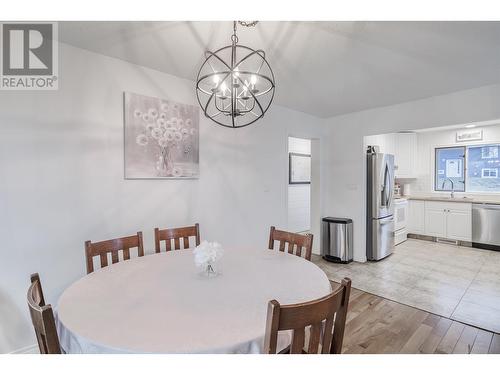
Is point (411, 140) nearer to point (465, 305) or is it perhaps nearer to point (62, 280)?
point (465, 305)

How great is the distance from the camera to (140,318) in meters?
1.07

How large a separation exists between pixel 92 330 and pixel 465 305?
3349 mm

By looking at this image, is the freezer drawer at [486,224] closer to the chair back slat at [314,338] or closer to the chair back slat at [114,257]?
the chair back slat at [314,338]

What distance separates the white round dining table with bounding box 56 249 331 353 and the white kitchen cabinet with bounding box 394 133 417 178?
176 inches

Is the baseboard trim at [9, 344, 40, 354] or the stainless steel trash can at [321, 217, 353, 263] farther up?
the stainless steel trash can at [321, 217, 353, 263]

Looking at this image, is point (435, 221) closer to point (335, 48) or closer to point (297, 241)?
point (297, 241)

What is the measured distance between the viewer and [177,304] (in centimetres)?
119

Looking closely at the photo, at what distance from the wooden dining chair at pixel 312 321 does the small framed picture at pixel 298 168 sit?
488 centimetres

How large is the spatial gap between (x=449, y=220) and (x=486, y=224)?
532mm

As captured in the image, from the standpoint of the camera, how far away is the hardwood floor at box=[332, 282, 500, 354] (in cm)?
200

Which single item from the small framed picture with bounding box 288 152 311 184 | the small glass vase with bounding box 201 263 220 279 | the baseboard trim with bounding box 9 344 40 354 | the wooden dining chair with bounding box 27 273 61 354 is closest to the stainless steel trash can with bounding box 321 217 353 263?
the small framed picture with bounding box 288 152 311 184

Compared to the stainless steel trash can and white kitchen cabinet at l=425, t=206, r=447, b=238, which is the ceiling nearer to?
the stainless steel trash can

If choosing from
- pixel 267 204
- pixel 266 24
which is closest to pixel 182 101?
pixel 266 24

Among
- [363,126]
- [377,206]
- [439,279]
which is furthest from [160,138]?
[439,279]
